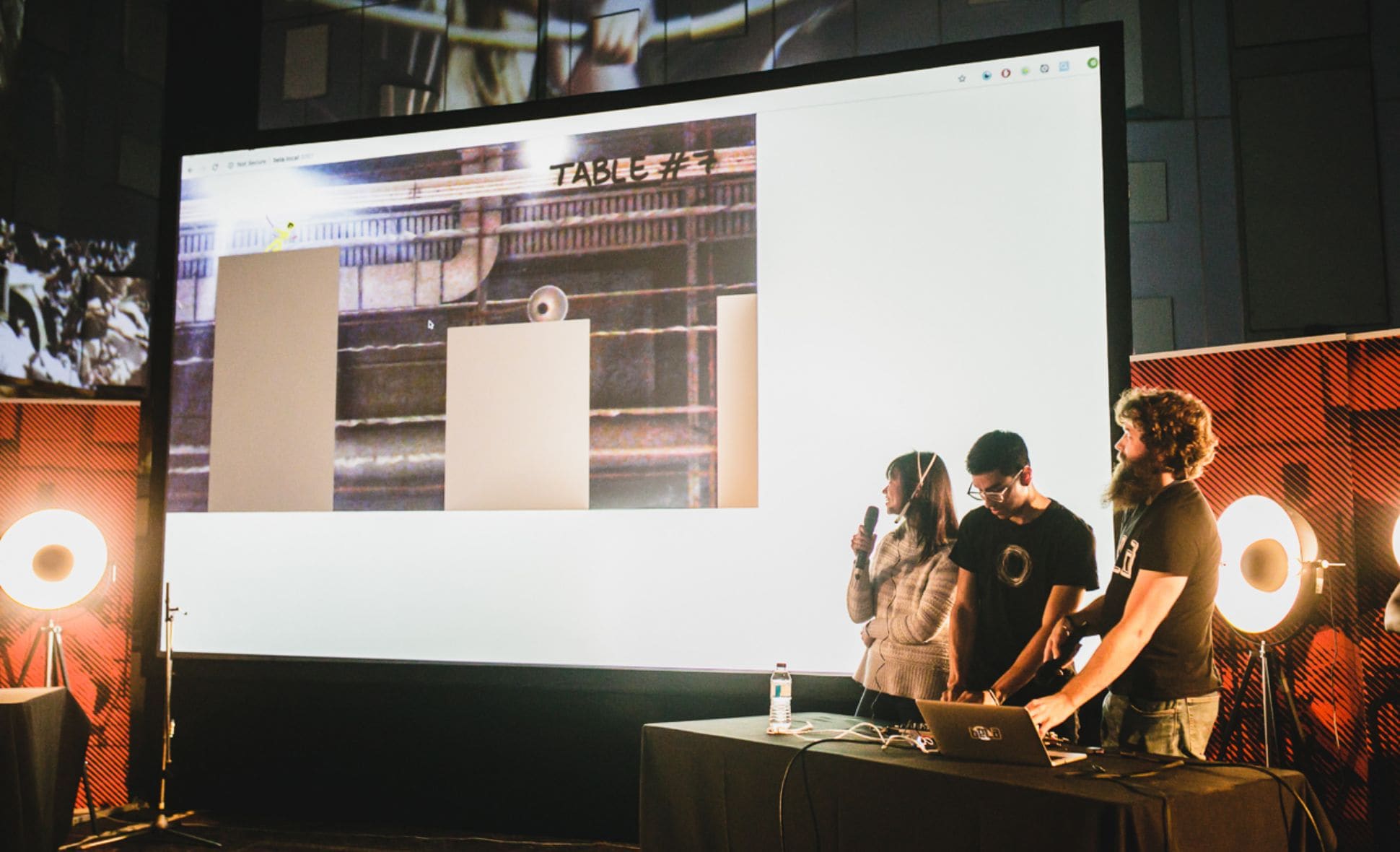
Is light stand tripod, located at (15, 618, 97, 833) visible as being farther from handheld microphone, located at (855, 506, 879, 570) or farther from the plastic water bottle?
handheld microphone, located at (855, 506, 879, 570)

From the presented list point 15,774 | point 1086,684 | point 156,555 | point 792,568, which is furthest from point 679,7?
point 15,774

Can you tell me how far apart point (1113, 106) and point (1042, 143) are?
20cm

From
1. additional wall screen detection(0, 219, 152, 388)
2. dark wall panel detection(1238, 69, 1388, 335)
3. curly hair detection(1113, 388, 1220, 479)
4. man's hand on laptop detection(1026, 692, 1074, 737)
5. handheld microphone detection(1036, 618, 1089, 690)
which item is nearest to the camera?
man's hand on laptop detection(1026, 692, 1074, 737)

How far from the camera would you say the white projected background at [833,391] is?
2885 millimetres

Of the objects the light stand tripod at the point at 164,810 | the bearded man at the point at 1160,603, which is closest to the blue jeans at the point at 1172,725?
the bearded man at the point at 1160,603

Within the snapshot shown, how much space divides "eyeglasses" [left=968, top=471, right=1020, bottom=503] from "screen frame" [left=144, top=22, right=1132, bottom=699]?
26cm

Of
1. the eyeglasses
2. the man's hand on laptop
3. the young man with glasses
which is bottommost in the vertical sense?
the man's hand on laptop

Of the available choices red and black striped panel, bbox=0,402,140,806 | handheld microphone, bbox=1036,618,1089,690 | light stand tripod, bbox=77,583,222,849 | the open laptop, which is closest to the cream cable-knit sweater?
handheld microphone, bbox=1036,618,1089,690

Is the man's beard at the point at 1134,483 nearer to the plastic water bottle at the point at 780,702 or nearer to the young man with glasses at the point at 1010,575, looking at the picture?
the young man with glasses at the point at 1010,575

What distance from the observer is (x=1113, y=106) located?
2.88 m

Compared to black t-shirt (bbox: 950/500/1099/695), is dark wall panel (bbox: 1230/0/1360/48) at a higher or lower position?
higher

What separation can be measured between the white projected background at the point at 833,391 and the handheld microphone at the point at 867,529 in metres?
0.03

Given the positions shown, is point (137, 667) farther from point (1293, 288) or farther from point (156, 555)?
point (1293, 288)

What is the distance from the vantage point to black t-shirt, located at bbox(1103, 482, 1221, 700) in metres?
2.26
